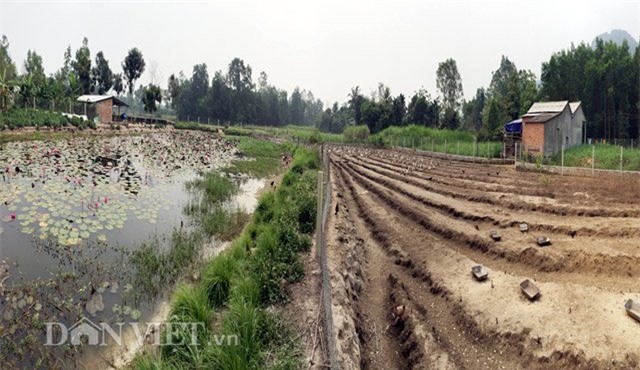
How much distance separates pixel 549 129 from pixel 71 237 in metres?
30.5

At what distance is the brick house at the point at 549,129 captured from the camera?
28500mm

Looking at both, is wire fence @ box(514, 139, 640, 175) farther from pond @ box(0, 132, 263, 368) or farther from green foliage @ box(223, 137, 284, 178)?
pond @ box(0, 132, 263, 368)

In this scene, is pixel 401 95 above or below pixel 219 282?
above

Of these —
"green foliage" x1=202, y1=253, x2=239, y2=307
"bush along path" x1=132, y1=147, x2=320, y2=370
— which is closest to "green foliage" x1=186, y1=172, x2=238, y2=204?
"bush along path" x1=132, y1=147, x2=320, y2=370

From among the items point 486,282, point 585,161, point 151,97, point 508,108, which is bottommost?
point 486,282

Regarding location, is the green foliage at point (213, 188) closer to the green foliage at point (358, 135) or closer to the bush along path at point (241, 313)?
the bush along path at point (241, 313)

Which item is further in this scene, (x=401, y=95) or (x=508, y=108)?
(x=401, y=95)

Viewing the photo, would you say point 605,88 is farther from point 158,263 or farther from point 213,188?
point 158,263

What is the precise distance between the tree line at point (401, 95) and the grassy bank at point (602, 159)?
14.5m

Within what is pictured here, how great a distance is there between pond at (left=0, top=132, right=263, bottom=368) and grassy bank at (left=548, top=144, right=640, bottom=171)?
827 inches

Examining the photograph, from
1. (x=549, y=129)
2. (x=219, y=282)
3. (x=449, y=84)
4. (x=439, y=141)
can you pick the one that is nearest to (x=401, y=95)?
(x=449, y=84)

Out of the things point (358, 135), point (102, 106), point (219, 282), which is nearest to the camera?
point (219, 282)

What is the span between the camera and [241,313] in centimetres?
509

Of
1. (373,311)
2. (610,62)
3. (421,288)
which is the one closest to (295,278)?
(373,311)
